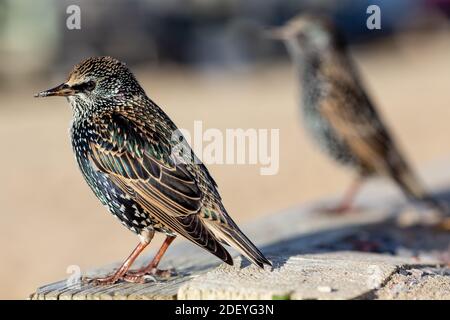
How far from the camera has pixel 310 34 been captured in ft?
31.4

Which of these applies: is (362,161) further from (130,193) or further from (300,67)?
(130,193)

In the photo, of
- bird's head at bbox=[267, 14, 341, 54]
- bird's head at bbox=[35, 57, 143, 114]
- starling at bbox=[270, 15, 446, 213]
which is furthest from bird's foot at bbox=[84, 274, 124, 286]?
bird's head at bbox=[267, 14, 341, 54]

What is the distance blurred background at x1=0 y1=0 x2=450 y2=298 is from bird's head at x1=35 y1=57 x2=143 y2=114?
279 cm

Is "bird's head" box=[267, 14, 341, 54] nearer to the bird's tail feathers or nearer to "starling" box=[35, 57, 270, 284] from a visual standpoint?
"starling" box=[35, 57, 270, 284]

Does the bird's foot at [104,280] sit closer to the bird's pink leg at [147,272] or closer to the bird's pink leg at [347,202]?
the bird's pink leg at [147,272]

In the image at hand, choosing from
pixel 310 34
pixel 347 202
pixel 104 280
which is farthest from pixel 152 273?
pixel 310 34

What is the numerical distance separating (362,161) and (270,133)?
532 cm

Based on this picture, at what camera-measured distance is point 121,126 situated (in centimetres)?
A: 499

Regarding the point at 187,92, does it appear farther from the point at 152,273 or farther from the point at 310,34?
the point at 152,273

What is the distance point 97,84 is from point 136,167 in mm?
576

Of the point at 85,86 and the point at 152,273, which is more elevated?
the point at 85,86

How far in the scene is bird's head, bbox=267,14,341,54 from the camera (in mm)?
9461

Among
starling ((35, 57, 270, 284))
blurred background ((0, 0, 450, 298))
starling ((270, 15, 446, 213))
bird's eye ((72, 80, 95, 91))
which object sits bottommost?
blurred background ((0, 0, 450, 298))

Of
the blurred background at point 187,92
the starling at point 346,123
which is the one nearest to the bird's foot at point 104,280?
the blurred background at point 187,92
